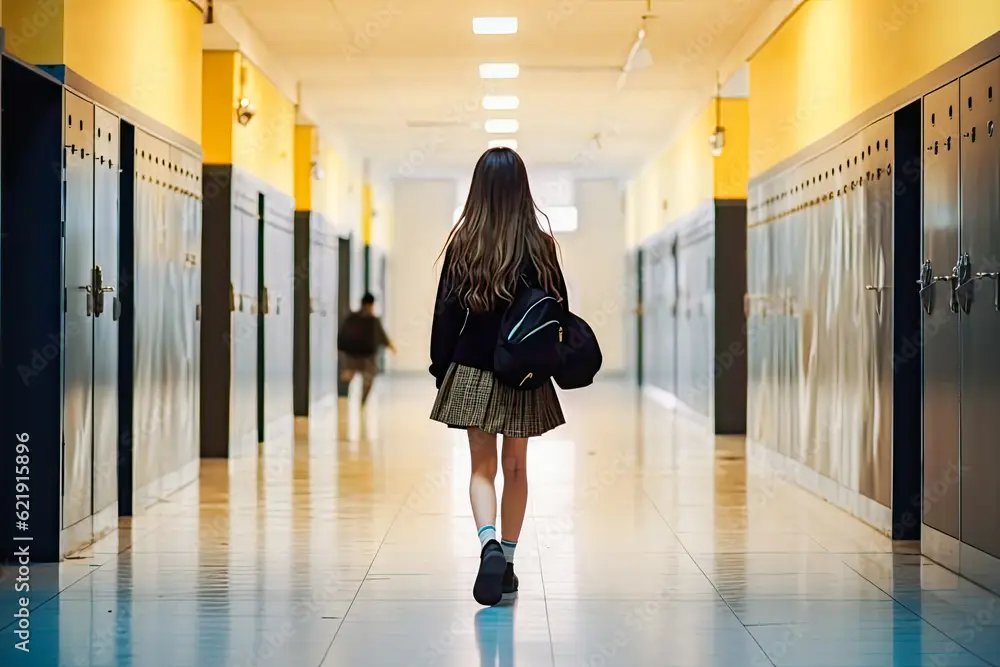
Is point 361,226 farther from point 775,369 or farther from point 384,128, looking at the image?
point 775,369

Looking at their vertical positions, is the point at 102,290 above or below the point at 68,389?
above

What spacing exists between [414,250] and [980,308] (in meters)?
19.2

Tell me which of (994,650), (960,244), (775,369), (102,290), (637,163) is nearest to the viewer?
(994,650)

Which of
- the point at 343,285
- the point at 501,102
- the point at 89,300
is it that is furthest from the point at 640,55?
the point at 343,285

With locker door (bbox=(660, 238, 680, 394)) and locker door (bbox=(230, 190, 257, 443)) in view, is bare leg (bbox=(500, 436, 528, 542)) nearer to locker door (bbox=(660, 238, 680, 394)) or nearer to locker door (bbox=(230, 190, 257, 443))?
locker door (bbox=(230, 190, 257, 443))

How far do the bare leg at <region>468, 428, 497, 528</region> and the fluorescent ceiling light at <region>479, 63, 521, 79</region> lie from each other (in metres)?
7.72

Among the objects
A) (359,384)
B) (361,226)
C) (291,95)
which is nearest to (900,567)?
(291,95)

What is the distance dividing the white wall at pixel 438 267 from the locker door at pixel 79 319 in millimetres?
17364

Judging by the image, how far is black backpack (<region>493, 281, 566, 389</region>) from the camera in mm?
4723

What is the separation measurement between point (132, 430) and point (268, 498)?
101 cm

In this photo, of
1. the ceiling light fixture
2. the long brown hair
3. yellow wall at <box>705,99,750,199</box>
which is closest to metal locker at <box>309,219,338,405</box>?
yellow wall at <box>705,99,750,199</box>

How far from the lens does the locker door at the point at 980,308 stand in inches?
203

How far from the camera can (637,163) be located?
20422 mm

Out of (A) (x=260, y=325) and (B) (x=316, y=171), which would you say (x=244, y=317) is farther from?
(B) (x=316, y=171)
